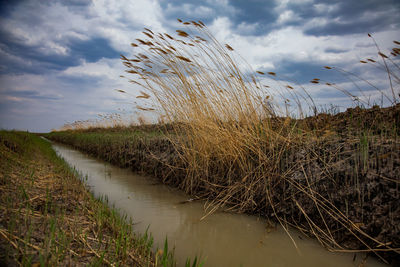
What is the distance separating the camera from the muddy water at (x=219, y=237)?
157 cm

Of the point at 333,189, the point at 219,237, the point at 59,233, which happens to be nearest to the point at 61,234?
the point at 59,233

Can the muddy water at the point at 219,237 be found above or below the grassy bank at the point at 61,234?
below

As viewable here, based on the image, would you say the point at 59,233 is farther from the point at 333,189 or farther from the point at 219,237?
the point at 333,189

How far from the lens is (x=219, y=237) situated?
74.6 inches

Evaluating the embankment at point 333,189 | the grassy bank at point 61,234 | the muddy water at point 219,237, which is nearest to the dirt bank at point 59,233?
the grassy bank at point 61,234

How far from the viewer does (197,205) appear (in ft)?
8.80

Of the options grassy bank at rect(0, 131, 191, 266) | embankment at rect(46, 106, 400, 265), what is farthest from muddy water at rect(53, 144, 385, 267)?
grassy bank at rect(0, 131, 191, 266)

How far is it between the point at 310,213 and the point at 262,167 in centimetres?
63

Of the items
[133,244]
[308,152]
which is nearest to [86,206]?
[133,244]

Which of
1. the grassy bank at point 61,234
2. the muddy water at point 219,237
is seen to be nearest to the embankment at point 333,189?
the muddy water at point 219,237

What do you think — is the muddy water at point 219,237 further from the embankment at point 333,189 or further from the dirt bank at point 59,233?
the dirt bank at point 59,233

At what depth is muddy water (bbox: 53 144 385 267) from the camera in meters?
1.57

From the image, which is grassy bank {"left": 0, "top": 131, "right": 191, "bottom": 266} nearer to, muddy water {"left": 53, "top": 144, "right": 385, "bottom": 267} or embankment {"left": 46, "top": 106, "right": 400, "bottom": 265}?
muddy water {"left": 53, "top": 144, "right": 385, "bottom": 267}

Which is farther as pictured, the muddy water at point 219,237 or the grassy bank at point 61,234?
the muddy water at point 219,237
